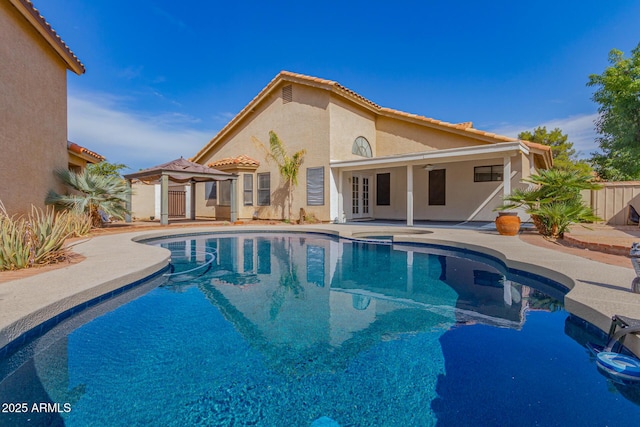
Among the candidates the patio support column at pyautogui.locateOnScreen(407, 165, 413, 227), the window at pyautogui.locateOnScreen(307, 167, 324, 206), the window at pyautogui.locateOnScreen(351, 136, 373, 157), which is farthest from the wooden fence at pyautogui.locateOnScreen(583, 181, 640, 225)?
the window at pyautogui.locateOnScreen(307, 167, 324, 206)

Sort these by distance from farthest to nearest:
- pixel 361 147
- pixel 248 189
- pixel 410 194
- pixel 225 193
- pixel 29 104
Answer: pixel 225 193, pixel 248 189, pixel 361 147, pixel 410 194, pixel 29 104

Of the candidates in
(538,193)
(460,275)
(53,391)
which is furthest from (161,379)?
(538,193)

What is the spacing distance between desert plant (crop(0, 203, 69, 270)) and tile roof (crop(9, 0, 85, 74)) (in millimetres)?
6359

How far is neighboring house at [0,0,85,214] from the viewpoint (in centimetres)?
872

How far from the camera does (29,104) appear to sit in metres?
9.88

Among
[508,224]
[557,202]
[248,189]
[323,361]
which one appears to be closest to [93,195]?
[248,189]

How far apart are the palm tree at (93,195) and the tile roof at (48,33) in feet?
12.8

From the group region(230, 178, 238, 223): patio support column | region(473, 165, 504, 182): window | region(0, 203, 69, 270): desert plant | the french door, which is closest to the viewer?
region(0, 203, 69, 270): desert plant

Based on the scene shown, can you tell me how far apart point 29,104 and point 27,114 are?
1.17 ft

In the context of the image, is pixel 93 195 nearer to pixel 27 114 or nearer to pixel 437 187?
pixel 27 114

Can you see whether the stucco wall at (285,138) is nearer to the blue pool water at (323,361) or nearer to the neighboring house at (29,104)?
the neighboring house at (29,104)

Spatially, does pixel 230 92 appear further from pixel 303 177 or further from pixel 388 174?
pixel 388 174

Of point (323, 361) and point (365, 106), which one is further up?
point (365, 106)

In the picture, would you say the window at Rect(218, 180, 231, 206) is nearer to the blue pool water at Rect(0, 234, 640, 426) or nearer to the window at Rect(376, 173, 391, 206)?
the window at Rect(376, 173, 391, 206)
